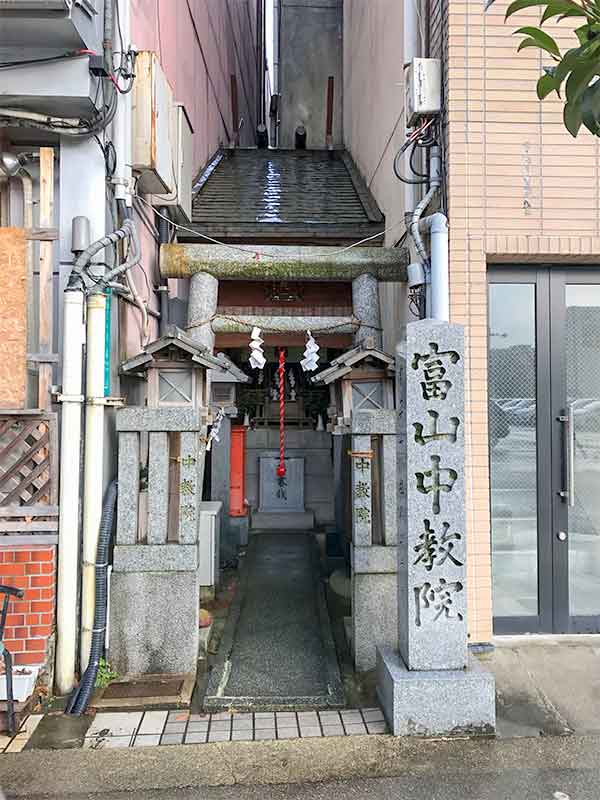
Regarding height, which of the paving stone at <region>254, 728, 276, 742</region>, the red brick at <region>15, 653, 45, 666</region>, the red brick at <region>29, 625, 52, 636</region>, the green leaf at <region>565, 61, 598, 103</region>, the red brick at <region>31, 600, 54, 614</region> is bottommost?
the paving stone at <region>254, 728, 276, 742</region>

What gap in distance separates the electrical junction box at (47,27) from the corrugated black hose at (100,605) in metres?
3.92

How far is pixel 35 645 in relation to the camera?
4.80m

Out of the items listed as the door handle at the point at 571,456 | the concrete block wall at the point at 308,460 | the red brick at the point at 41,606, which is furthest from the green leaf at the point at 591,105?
the concrete block wall at the point at 308,460

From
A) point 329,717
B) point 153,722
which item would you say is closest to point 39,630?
point 153,722

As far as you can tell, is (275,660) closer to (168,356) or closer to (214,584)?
(214,584)

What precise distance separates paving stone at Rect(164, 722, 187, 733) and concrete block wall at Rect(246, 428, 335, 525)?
26.2 feet

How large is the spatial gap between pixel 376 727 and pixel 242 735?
3.43ft

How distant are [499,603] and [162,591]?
343cm

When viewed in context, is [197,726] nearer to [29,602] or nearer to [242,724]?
[242,724]

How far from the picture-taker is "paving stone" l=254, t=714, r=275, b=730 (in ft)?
14.4

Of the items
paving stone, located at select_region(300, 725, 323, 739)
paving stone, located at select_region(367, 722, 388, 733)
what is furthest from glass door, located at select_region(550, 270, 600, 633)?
paving stone, located at select_region(300, 725, 323, 739)

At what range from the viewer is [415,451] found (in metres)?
4.42

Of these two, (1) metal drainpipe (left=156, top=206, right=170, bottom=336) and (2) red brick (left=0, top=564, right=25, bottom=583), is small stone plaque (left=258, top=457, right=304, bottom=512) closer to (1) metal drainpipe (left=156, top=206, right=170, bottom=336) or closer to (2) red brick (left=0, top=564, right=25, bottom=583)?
(1) metal drainpipe (left=156, top=206, right=170, bottom=336)

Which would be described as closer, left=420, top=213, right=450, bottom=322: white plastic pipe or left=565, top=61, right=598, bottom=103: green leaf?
left=565, top=61, right=598, bottom=103: green leaf
